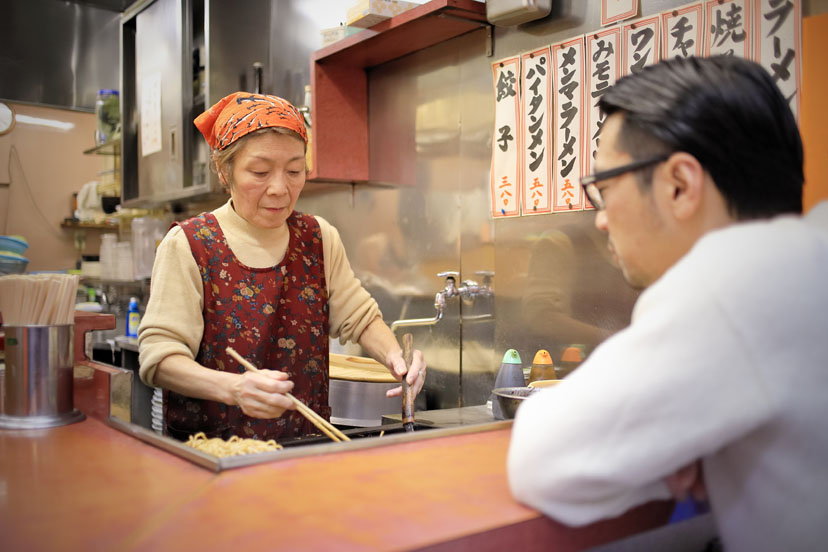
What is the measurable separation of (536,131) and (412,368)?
1068 millimetres

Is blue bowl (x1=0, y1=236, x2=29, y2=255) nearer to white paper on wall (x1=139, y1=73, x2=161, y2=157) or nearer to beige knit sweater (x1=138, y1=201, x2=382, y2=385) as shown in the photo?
white paper on wall (x1=139, y1=73, x2=161, y2=157)

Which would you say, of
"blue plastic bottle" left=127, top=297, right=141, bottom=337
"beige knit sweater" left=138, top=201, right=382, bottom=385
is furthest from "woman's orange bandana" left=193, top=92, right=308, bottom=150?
"blue plastic bottle" left=127, top=297, right=141, bottom=337

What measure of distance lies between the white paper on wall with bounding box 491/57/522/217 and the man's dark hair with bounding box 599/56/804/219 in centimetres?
159

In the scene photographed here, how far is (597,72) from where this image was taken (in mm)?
2350

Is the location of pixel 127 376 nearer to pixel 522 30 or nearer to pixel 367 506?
pixel 367 506

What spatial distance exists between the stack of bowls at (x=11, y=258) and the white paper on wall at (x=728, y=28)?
3473mm

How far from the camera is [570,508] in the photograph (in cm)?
94

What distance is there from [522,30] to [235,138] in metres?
1.21

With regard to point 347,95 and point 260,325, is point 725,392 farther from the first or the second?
point 347,95

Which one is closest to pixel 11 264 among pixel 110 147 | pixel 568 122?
pixel 110 147

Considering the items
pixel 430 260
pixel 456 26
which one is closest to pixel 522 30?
pixel 456 26

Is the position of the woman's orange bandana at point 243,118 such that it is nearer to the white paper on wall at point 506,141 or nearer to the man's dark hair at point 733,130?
the white paper on wall at point 506,141

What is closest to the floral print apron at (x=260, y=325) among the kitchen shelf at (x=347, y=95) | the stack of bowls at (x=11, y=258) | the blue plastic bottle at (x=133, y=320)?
the kitchen shelf at (x=347, y=95)

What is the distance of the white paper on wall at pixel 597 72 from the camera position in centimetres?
230
